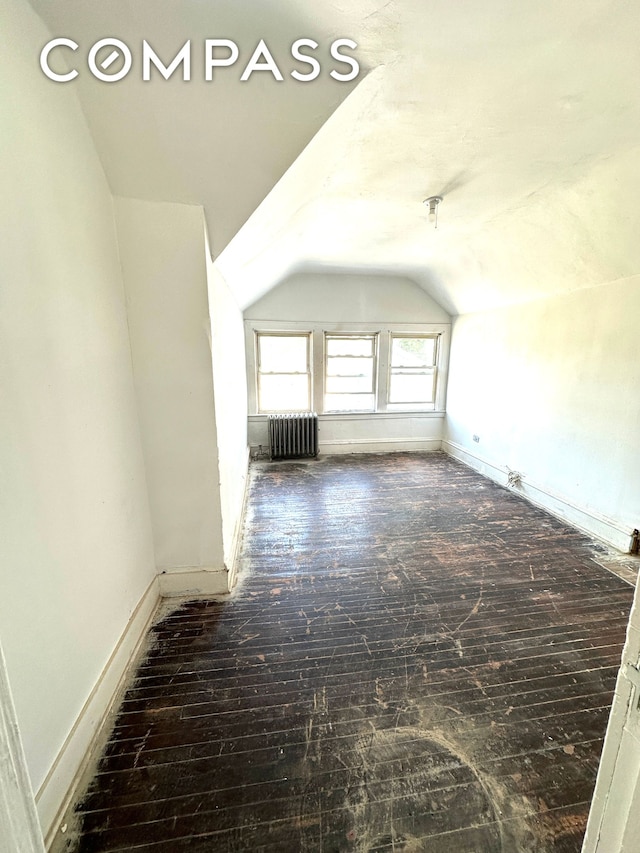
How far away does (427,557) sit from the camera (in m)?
2.57

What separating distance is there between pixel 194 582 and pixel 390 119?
107 inches

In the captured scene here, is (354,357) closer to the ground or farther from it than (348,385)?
farther from it

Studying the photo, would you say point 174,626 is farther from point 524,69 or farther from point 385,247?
point 385,247

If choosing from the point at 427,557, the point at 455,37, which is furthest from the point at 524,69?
the point at 427,557

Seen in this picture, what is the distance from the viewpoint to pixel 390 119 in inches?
61.2

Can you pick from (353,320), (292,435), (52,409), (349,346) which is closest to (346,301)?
(353,320)

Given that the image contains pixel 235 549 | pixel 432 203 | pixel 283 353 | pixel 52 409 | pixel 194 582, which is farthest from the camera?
pixel 283 353

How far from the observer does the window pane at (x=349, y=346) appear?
511 cm

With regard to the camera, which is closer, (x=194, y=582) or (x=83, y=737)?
(x=83, y=737)

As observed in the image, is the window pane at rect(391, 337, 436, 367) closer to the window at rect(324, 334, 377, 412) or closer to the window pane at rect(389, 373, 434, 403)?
the window pane at rect(389, 373, 434, 403)

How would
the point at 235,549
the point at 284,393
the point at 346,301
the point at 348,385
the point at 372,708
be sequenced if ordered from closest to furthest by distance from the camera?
the point at 372,708 → the point at 235,549 → the point at 346,301 → the point at 284,393 → the point at 348,385

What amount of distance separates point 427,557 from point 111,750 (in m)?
2.09

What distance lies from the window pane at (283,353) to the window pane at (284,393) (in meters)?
0.11

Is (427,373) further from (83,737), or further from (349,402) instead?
(83,737)
